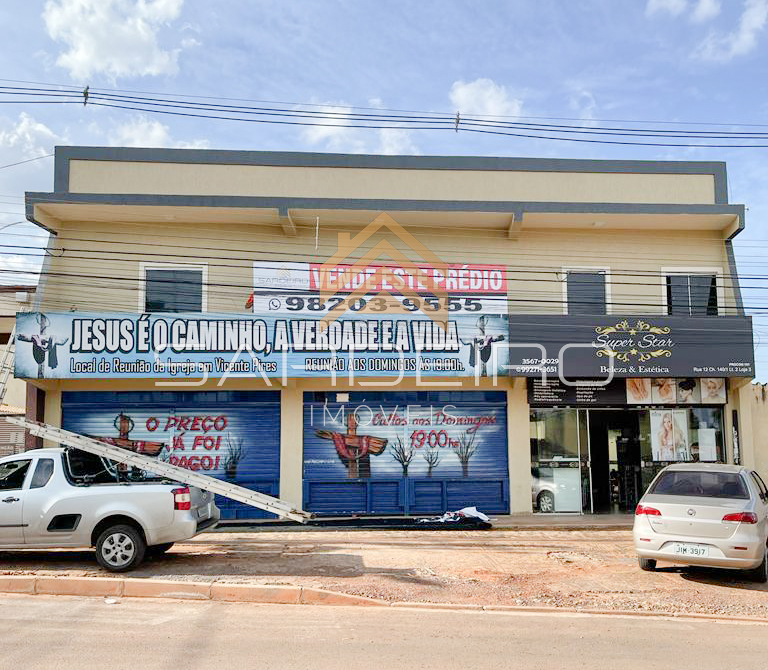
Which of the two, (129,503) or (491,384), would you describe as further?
(491,384)

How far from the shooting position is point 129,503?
1046 centimetres

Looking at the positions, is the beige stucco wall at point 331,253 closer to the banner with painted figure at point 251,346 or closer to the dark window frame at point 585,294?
the dark window frame at point 585,294

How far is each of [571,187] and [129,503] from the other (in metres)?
12.2

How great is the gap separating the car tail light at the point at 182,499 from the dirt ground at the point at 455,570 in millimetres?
872

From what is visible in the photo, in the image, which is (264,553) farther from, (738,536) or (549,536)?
(738,536)

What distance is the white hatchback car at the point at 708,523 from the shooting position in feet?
31.8

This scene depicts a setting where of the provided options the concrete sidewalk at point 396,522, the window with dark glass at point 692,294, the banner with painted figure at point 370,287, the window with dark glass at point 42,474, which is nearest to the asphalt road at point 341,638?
the window with dark glass at point 42,474

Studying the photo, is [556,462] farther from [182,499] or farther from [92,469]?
[92,469]

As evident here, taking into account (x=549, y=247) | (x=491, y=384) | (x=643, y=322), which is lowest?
(x=491, y=384)

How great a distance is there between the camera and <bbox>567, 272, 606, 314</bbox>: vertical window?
17891 mm

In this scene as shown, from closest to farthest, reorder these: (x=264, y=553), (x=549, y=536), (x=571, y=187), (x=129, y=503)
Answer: (x=129, y=503) → (x=264, y=553) → (x=549, y=536) → (x=571, y=187)

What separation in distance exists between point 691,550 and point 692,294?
9.65 m

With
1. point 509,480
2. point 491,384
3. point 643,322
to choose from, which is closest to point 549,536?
point 509,480

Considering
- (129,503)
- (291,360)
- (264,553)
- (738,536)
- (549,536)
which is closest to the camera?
(738,536)
